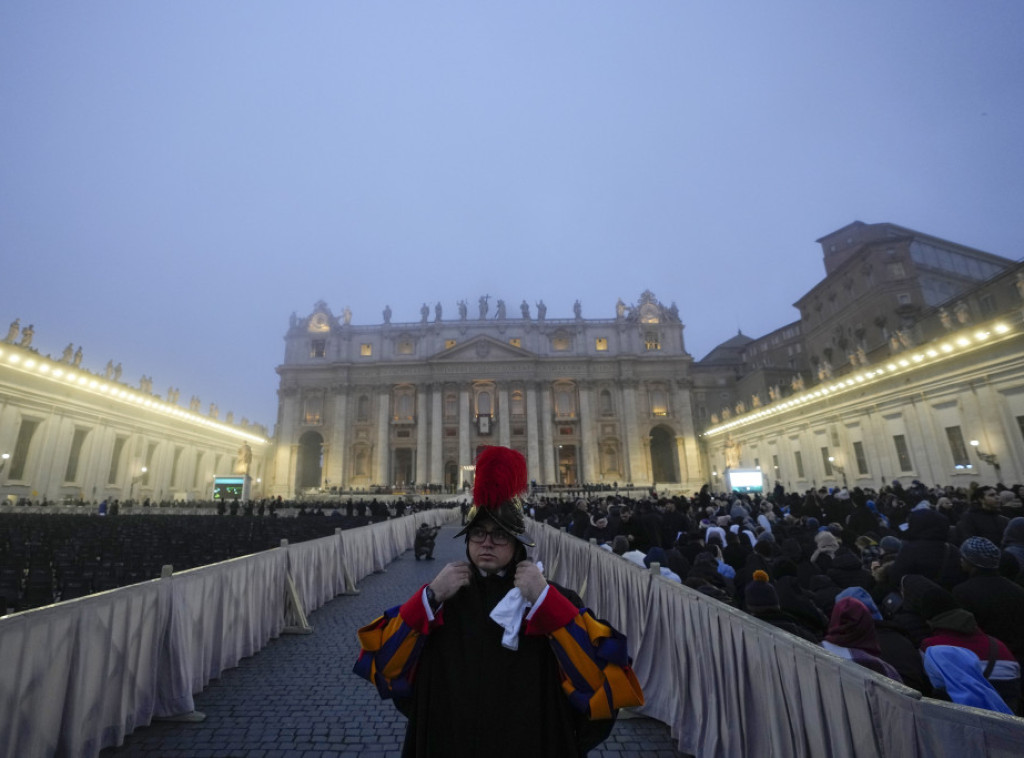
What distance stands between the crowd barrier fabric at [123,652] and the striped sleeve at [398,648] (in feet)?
9.65

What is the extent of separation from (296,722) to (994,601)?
5.67 m

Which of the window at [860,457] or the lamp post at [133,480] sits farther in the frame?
the lamp post at [133,480]

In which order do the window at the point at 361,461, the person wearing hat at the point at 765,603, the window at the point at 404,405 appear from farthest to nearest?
the window at the point at 404,405 → the window at the point at 361,461 → the person wearing hat at the point at 765,603

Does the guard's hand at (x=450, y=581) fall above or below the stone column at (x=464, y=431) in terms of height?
below

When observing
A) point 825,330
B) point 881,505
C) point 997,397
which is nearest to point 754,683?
point 881,505

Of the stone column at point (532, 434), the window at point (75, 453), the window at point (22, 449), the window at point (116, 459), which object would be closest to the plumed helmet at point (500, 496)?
the window at point (22, 449)

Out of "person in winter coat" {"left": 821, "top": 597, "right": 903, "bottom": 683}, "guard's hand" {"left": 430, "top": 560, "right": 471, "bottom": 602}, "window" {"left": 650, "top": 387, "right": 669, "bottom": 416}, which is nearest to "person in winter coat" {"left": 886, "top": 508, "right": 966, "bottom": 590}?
"person in winter coat" {"left": 821, "top": 597, "right": 903, "bottom": 683}

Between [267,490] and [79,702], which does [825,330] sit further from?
[267,490]

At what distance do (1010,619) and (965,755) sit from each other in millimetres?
2572

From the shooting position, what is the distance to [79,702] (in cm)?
367

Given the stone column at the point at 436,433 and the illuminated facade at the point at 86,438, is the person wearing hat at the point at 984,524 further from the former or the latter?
the stone column at the point at 436,433

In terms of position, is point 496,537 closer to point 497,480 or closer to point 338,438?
point 497,480

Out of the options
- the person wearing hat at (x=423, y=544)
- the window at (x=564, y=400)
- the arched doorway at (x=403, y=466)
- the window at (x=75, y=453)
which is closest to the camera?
the person wearing hat at (x=423, y=544)

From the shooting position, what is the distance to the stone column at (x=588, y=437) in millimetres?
46275
